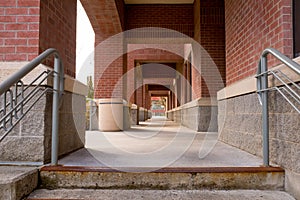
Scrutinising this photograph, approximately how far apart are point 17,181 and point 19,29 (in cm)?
126

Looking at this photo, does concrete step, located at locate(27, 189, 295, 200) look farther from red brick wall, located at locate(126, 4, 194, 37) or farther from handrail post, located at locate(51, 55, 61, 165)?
red brick wall, located at locate(126, 4, 194, 37)

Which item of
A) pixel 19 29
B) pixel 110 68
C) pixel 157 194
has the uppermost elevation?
pixel 110 68

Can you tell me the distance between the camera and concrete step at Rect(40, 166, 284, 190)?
73.0 inches

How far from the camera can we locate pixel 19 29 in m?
2.12

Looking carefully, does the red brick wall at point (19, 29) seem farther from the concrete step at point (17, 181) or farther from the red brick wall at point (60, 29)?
the concrete step at point (17, 181)

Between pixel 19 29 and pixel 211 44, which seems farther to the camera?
pixel 211 44

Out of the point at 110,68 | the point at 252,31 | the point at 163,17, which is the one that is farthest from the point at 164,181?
the point at 163,17

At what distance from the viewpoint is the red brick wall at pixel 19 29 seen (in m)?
2.10

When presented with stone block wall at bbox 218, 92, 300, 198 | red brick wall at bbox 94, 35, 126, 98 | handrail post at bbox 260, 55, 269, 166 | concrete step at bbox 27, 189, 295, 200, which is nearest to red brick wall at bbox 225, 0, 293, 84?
handrail post at bbox 260, 55, 269, 166

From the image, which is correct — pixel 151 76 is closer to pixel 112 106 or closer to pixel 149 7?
pixel 149 7

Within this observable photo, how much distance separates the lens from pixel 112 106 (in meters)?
5.87

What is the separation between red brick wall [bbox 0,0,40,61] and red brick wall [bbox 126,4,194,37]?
17.7 ft

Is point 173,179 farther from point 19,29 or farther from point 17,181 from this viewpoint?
point 19,29

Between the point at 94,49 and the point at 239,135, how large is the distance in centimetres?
484
